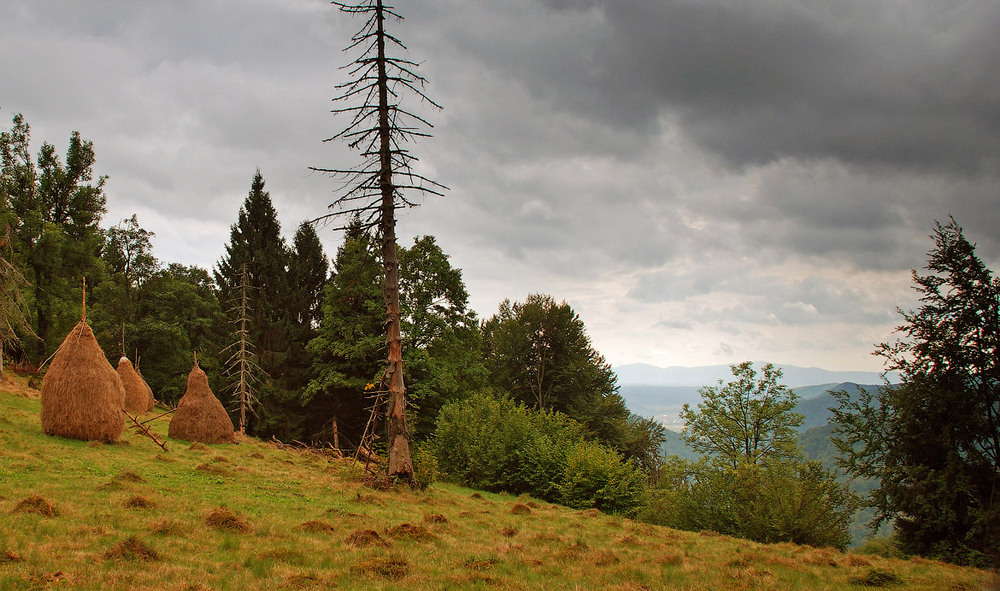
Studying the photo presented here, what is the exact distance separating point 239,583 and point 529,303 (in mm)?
44461

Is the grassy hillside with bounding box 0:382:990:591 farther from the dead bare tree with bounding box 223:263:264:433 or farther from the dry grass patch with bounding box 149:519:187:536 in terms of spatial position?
the dead bare tree with bounding box 223:263:264:433

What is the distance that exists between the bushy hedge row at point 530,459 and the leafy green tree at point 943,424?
32.1ft

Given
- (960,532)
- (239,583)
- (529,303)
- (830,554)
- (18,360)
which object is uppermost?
(529,303)

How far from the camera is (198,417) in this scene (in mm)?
22953

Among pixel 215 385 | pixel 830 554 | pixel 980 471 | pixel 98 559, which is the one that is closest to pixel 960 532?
pixel 980 471

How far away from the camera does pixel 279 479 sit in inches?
621

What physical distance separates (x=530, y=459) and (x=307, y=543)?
17683 millimetres

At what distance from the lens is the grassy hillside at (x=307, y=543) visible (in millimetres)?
6652

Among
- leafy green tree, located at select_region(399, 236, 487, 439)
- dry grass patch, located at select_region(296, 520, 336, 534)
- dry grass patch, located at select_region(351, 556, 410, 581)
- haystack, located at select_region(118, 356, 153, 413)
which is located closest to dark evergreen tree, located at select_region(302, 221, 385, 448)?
leafy green tree, located at select_region(399, 236, 487, 439)

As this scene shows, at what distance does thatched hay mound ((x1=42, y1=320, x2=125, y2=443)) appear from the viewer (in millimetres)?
16719

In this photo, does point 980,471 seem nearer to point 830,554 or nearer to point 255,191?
point 830,554

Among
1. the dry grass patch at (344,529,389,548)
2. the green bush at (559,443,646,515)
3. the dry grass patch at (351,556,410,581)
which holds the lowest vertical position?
the green bush at (559,443,646,515)

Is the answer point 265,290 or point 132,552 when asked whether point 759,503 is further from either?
point 265,290

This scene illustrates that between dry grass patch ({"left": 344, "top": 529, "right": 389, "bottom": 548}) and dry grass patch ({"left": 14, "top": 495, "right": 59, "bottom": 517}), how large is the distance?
458 centimetres
